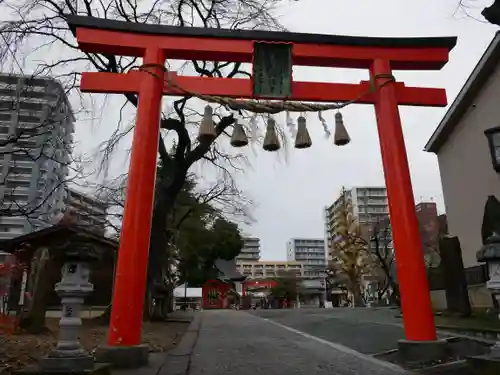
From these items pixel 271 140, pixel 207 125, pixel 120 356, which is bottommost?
pixel 120 356

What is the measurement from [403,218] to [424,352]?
207 centimetres

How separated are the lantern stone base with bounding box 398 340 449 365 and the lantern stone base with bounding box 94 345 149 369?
4004mm

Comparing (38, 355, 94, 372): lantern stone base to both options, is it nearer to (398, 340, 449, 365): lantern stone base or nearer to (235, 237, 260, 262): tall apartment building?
(398, 340, 449, 365): lantern stone base

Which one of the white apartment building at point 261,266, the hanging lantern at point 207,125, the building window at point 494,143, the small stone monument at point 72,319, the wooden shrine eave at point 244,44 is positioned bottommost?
the small stone monument at point 72,319

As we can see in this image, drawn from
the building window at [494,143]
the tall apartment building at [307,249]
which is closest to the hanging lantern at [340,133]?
the building window at [494,143]

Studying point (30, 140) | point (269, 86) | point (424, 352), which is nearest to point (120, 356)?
point (30, 140)

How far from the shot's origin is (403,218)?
6.96 m

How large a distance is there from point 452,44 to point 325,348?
6371mm

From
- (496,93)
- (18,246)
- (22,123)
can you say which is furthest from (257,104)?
(18,246)

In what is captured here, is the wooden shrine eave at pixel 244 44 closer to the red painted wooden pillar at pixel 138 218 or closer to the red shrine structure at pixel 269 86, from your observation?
the red shrine structure at pixel 269 86

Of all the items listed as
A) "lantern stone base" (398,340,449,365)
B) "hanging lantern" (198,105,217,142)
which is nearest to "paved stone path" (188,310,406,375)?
"lantern stone base" (398,340,449,365)

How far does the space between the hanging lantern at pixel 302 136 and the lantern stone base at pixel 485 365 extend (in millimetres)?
4283

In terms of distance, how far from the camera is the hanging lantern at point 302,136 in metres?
7.78

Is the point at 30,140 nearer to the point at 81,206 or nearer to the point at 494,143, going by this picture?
the point at 81,206
